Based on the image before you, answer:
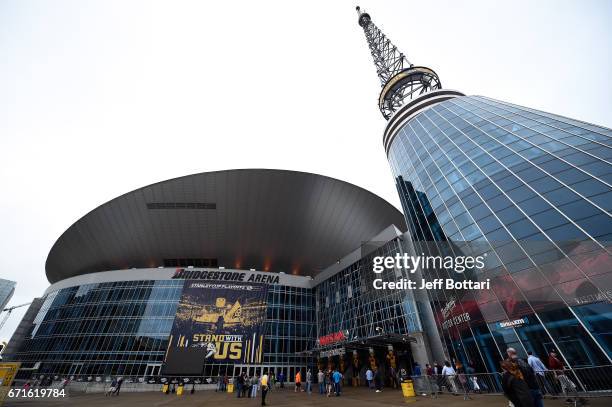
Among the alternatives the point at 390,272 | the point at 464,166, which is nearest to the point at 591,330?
the point at 464,166

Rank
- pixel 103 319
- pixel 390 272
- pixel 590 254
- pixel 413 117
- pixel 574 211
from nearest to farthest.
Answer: pixel 590 254, pixel 574 211, pixel 390 272, pixel 413 117, pixel 103 319

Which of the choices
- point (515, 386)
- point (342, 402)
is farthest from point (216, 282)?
point (515, 386)

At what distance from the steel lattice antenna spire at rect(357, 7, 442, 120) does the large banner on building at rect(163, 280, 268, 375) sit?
129 ft

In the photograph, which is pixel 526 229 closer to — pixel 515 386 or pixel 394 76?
pixel 515 386

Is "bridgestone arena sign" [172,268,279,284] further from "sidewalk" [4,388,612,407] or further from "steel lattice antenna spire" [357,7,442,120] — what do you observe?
"steel lattice antenna spire" [357,7,442,120]

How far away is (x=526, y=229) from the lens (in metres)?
16.9

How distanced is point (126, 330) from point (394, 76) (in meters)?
58.0

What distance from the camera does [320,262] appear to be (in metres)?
49.9

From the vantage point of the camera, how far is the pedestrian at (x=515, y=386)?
16.4 feet

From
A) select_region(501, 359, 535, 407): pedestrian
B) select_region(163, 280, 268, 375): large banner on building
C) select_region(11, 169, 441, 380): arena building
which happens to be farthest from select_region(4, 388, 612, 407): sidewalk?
select_region(163, 280, 268, 375): large banner on building

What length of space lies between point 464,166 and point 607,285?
1336 centimetres

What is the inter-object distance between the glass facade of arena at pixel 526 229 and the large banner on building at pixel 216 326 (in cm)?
2554

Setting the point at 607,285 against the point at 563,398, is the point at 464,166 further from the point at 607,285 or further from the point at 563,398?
the point at 563,398

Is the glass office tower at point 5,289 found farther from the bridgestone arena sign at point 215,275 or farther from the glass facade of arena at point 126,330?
the bridgestone arena sign at point 215,275
